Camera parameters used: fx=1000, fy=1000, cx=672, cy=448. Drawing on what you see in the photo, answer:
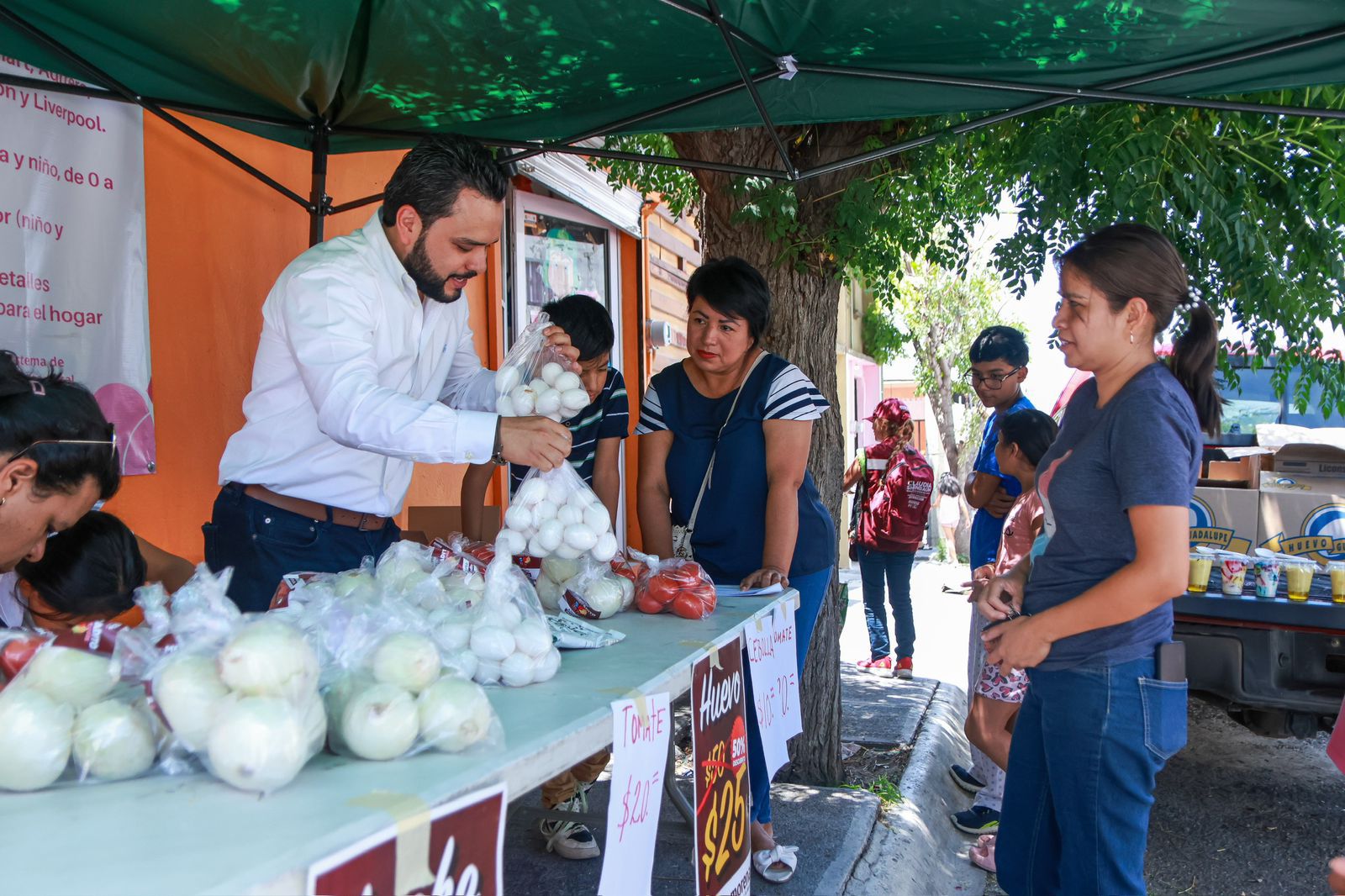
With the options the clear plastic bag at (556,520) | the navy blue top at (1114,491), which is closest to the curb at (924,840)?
the navy blue top at (1114,491)

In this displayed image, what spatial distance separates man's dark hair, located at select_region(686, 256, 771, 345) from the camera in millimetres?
2990

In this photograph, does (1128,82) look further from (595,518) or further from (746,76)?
(595,518)

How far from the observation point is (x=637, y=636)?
86.1 inches

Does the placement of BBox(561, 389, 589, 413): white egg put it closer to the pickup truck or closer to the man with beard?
the man with beard

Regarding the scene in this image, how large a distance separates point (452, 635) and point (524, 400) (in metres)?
0.82

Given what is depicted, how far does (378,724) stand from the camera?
128 centimetres

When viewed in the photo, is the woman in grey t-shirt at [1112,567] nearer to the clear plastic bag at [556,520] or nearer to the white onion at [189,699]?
the clear plastic bag at [556,520]

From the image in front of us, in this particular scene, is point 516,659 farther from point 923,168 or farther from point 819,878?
point 923,168

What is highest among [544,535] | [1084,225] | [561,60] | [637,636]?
[561,60]

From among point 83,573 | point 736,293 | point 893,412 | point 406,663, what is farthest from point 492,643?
A: point 893,412

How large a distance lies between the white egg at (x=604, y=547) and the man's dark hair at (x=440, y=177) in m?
0.83

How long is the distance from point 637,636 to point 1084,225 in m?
3.10

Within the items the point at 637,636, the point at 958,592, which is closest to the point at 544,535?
the point at 637,636

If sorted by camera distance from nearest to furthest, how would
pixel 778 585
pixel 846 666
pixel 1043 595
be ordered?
pixel 1043 595 < pixel 778 585 < pixel 846 666
